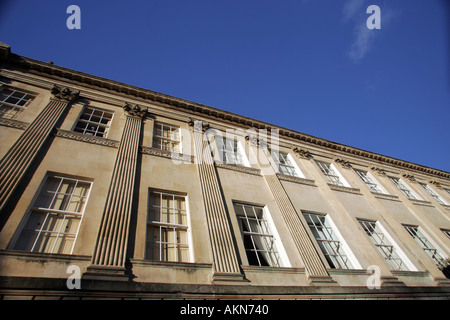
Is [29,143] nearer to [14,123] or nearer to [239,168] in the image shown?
[14,123]

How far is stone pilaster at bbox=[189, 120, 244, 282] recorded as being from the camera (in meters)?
6.71

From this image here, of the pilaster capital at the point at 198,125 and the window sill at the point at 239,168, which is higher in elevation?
the pilaster capital at the point at 198,125

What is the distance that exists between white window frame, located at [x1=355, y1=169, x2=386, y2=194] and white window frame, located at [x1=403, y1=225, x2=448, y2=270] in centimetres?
305

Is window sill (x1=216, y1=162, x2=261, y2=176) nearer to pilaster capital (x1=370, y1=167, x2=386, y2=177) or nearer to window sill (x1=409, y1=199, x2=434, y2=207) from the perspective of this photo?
pilaster capital (x1=370, y1=167, x2=386, y2=177)

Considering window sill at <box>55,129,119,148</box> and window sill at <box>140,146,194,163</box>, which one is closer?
window sill at <box>55,129,119,148</box>

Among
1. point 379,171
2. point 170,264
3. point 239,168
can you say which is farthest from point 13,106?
point 379,171

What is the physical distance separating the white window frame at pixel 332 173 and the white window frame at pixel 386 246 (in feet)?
10.1

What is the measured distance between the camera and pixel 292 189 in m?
11.6

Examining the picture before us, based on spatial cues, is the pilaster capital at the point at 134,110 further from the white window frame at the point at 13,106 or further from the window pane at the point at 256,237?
the window pane at the point at 256,237

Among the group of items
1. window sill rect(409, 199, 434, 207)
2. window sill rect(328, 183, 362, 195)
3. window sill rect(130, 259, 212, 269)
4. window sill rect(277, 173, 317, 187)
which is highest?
window sill rect(277, 173, 317, 187)

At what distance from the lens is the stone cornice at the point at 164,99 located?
36.8ft

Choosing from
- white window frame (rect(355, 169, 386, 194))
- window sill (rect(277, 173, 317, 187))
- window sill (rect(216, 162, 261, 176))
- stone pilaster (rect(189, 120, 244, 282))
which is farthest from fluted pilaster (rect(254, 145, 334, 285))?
white window frame (rect(355, 169, 386, 194))

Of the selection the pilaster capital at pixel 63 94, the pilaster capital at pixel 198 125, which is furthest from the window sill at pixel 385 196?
the pilaster capital at pixel 63 94

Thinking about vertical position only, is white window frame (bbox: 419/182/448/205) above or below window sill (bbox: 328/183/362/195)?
above
